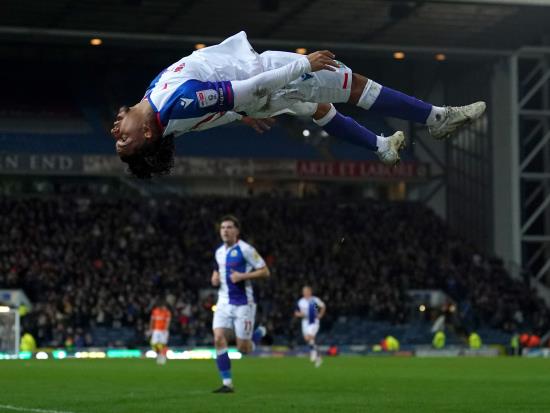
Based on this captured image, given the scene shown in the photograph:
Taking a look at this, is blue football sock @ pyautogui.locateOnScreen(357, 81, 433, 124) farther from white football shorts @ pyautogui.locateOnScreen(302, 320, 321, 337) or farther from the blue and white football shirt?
white football shorts @ pyautogui.locateOnScreen(302, 320, 321, 337)

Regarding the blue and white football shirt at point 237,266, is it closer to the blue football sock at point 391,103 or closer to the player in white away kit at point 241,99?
the player in white away kit at point 241,99

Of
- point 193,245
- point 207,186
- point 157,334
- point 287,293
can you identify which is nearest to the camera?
point 157,334

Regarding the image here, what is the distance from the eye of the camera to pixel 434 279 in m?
47.0

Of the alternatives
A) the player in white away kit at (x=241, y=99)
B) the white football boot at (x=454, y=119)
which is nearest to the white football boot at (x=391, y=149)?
the player in white away kit at (x=241, y=99)

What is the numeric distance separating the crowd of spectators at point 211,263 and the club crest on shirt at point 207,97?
29436 mm

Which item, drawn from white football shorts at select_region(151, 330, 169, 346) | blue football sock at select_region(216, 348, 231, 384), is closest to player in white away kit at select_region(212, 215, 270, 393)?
blue football sock at select_region(216, 348, 231, 384)

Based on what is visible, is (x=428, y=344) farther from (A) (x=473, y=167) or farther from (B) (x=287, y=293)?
(A) (x=473, y=167)

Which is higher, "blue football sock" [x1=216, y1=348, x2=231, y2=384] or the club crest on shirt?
the club crest on shirt

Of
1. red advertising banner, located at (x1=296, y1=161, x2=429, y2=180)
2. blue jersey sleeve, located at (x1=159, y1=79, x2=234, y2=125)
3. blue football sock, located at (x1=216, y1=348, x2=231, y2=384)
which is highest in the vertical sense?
red advertising banner, located at (x1=296, y1=161, x2=429, y2=180)

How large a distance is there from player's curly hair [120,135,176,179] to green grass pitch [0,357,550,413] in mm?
3583

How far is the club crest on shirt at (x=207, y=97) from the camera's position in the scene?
9.39 metres

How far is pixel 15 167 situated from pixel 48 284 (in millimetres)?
8607

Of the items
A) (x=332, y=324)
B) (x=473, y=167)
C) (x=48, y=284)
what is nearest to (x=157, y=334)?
(x=48, y=284)

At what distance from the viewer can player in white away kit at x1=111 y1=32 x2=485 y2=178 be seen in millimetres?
9414
